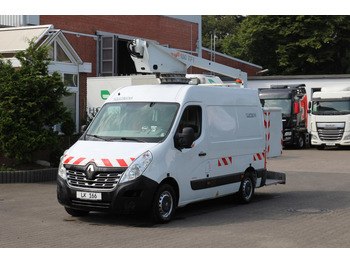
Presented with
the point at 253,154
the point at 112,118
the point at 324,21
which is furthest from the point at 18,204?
the point at 324,21

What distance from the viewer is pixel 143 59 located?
1376cm

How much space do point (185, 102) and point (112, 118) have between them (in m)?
1.35

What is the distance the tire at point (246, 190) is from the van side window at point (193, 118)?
6.39ft

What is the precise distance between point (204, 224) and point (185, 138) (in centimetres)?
147

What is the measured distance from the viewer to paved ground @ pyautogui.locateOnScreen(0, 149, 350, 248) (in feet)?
28.5

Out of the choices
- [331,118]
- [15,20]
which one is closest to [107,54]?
[15,20]

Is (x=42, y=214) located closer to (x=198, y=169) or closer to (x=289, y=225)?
(x=198, y=169)

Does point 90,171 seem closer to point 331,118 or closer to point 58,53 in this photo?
point 58,53

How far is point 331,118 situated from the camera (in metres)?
30.2

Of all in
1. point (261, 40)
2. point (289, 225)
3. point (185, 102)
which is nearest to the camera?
point (289, 225)

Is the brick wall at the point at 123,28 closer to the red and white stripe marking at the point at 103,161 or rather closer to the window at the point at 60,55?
the window at the point at 60,55

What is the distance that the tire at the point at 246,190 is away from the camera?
1249cm

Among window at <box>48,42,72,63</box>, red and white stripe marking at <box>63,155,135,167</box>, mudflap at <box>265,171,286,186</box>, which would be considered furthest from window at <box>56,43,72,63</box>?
red and white stripe marking at <box>63,155,135,167</box>

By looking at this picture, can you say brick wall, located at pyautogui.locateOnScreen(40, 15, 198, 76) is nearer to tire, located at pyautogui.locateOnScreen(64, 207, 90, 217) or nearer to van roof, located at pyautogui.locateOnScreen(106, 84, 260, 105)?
van roof, located at pyautogui.locateOnScreen(106, 84, 260, 105)
